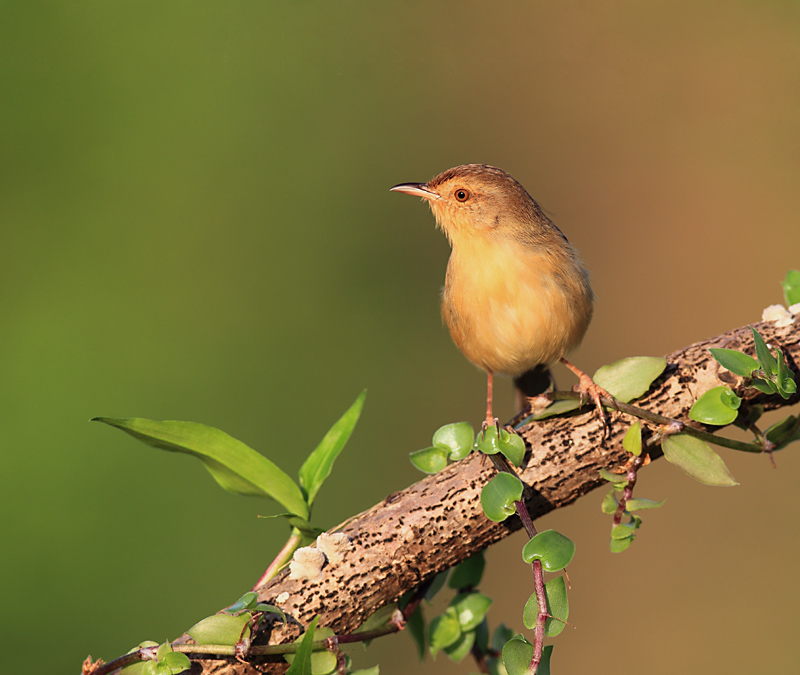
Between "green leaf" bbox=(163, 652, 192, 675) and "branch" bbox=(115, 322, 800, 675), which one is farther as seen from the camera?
"branch" bbox=(115, 322, 800, 675)

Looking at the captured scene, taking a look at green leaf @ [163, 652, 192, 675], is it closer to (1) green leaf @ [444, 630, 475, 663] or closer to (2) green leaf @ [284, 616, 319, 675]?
(2) green leaf @ [284, 616, 319, 675]

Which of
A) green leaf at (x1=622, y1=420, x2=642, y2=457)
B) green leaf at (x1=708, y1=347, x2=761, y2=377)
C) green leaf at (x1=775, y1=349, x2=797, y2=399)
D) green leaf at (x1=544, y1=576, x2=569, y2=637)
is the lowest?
green leaf at (x1=544, y1=576, x2=569, y2=637)

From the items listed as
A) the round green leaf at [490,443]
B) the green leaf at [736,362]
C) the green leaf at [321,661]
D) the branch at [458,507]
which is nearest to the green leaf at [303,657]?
the green leaf at [321,661]

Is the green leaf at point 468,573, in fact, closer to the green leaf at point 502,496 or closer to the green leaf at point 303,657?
the green leaf at point 502,496

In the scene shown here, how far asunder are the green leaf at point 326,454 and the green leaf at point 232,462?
0.07 meters

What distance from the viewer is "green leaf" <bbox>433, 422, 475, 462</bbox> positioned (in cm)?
191

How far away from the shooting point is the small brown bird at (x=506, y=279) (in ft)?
9.39

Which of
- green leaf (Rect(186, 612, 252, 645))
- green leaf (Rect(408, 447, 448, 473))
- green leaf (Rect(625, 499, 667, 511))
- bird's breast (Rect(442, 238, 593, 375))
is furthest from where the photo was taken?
bird's breast (Rect(442, 238, 593, 375))

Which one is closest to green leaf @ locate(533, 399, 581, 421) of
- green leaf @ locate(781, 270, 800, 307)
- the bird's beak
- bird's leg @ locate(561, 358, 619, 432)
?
bird's leg @ locate(561, 358, 619, 432)

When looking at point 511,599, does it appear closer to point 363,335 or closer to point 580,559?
point 580,559

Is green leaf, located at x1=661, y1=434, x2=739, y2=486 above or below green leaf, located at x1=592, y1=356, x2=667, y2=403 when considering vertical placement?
below

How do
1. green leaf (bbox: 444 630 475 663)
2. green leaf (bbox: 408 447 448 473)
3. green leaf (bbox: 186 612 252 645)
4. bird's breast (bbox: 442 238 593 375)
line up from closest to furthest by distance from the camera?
green leaf (bbox: 186 612 252 645)
green leaf (bbox: 408 447 448 473)
green leaf (bbox: 444 630 475 663)
bird's breast (bbox: 442 238 593 375)

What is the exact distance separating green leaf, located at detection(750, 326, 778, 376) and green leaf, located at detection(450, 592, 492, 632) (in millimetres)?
918

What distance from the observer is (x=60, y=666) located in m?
4.41
